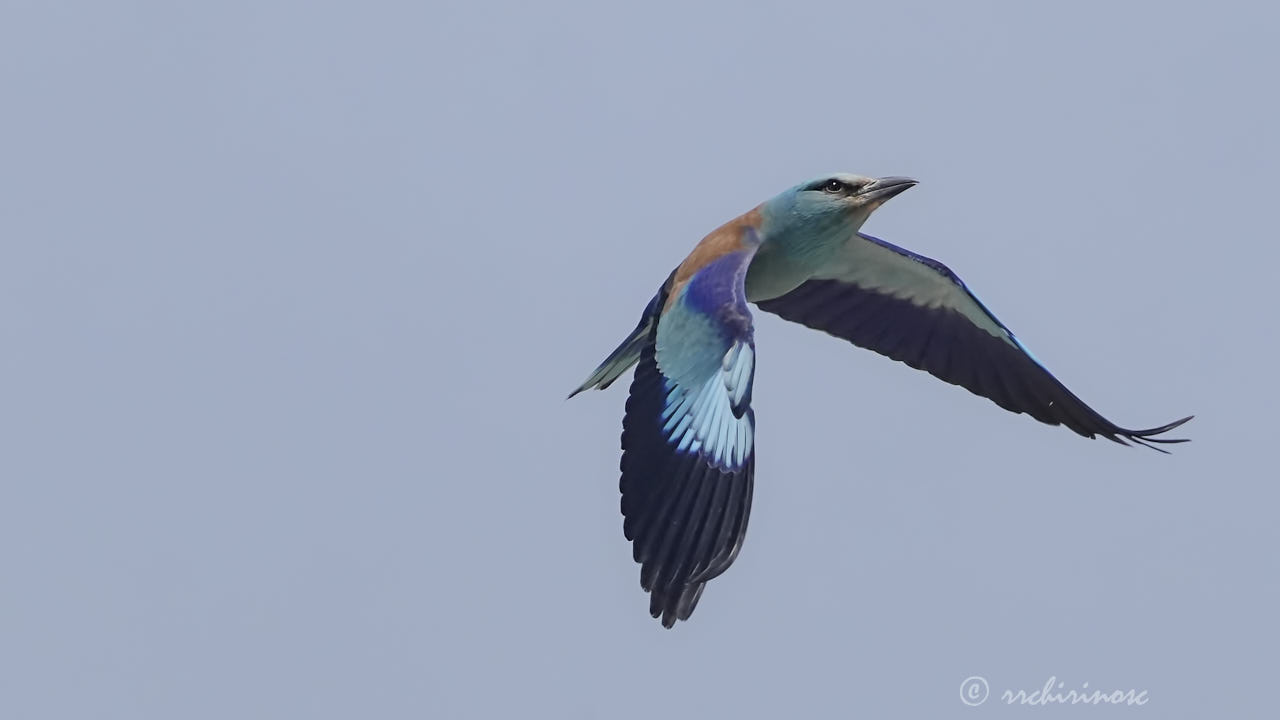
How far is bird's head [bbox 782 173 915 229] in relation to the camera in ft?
44.8

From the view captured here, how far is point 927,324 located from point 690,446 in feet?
16.1

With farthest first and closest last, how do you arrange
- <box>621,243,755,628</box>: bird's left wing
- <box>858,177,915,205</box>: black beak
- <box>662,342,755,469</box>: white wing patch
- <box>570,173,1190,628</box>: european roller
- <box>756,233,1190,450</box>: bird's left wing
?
<box>756,233,1190,450</box>: bird's left wing, <box>858,177,915,205</box>: black beak, <box>662,342,755,469</box>: white wing patch, <box>570,173,1190,628</box>: european roller, <box>621,243,755,628</box>: bird's left wing

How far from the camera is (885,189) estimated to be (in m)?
13.6

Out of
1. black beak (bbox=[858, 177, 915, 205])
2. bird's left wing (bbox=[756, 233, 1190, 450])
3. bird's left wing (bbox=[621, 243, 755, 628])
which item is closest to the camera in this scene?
bird's left wing (bbox=[621, 243, 755, 628])

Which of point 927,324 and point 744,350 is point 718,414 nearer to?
point 744,350

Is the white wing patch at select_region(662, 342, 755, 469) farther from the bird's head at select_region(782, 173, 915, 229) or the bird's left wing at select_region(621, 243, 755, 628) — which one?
the bird's head at select_region(782, 173, 915, 229)

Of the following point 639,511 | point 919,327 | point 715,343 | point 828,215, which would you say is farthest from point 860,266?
point 639,511

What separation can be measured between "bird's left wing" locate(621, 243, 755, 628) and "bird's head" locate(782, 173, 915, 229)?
4.11 feet

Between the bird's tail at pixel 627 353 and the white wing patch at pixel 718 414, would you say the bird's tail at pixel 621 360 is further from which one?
the white wing patch at pixel 718 414

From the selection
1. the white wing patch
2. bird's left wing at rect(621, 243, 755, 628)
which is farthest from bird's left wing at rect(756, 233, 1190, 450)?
the white wing patch

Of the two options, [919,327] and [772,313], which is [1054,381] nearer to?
[919,327]

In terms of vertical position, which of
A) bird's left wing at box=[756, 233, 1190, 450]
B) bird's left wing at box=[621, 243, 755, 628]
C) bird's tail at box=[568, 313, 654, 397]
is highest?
bird's left wing at box=[756, 233, 1190, 450]

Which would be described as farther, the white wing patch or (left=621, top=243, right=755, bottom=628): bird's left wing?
the white wing patch

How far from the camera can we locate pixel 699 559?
10.8 m
